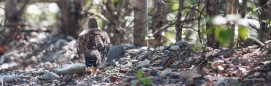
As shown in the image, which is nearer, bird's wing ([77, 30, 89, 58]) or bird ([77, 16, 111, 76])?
bird ([77, 16, 111, 76])

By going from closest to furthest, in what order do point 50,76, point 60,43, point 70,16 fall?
point 50,76, point 60,43, point 70,16

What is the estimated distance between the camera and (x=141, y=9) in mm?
8047

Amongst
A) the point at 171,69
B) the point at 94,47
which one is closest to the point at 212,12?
the point at 171,69

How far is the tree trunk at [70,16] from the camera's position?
37.4 ft

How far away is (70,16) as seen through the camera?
11523 millimetres

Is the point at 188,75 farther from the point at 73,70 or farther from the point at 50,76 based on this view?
the point at 50,76

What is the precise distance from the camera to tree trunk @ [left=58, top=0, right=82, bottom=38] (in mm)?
11406

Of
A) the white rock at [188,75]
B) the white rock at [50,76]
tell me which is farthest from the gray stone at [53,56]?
the white rock at [188,75]

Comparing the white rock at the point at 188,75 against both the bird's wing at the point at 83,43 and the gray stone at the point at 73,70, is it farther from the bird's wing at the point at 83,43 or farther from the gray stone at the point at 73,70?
the bird's wing at the point at 83,43

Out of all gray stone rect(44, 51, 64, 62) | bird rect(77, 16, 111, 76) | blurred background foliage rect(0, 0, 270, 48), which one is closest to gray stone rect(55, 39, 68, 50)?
gray stone rect(44, 51, 64, 62)

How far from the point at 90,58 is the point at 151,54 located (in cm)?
96

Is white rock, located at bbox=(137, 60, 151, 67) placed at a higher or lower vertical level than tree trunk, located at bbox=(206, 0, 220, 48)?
lower

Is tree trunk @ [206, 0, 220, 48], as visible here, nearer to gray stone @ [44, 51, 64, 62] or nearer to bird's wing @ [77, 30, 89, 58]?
bird's wing @ [77, 30, 89, 58]

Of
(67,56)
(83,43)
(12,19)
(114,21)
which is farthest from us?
(12,19)
